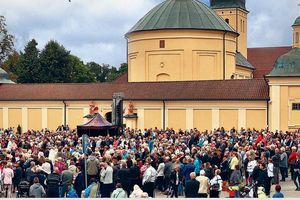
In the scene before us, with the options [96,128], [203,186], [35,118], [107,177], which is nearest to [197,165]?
[107,177]

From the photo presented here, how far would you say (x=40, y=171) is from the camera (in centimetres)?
2095


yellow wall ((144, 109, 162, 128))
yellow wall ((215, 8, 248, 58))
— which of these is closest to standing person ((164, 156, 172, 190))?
yellow wall ((144, 109, 162, 128))

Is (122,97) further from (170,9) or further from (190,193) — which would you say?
(190,193)

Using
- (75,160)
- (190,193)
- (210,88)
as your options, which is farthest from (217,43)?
(190,193)

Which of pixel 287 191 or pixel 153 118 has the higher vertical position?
pixel 153 118

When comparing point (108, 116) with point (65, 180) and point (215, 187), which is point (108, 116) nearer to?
point (65, 180)

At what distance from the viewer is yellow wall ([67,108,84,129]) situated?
53000 mm

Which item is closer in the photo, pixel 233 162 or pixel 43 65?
pixel 233 162

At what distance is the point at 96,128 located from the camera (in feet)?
123

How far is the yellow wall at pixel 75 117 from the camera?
53.0m

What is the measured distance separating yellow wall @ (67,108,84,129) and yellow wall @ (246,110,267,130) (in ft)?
42.8

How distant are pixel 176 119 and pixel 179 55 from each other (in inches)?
454

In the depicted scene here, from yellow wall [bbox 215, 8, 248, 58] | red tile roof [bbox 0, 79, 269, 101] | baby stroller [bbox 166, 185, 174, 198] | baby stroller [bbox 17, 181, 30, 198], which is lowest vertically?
baby stroller [bbox 166, 185, 174, 198]

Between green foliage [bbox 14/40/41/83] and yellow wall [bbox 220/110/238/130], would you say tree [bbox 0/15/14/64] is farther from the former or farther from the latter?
yellow wall [bbox 220/110/238/130]
